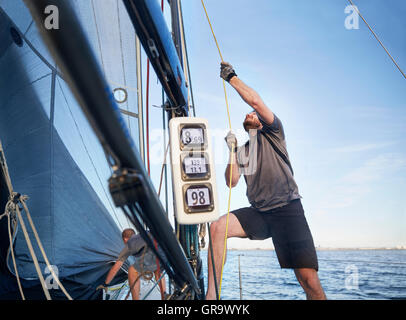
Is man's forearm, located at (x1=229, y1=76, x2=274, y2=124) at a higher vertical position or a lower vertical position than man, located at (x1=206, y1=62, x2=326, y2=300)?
higher

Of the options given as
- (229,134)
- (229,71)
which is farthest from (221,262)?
(229,71)

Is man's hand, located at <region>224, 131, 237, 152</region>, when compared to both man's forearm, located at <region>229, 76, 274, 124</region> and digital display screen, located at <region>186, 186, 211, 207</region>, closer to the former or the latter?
man's forearm, located at <region>229, 76, 274, 124</region>

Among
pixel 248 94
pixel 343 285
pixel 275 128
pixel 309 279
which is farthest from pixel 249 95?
pixel 343 285

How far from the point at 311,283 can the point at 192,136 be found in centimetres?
95

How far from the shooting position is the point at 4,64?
7.89 ft

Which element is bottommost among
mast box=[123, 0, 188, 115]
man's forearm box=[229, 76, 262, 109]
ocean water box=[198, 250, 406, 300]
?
ocean water box=[198, 250, 406, 300]

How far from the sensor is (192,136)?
789 millimetres

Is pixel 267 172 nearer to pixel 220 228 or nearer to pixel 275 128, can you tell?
pixel 275 128

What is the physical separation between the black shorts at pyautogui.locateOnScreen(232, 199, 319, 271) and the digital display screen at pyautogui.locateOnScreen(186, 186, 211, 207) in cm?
68

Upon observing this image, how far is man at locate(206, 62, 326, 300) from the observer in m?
1.25

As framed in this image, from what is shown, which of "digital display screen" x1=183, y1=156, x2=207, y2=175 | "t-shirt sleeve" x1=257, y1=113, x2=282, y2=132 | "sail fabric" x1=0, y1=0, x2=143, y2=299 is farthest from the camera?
"sail fabric" x1=0, y1=0, x2=143, y2=299

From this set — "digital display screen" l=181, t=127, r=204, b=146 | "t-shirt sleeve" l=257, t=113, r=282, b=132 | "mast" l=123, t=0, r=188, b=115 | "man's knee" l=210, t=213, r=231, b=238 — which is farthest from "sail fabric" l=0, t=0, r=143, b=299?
"digital display screen" l=181, t=127, r=204, b=146
